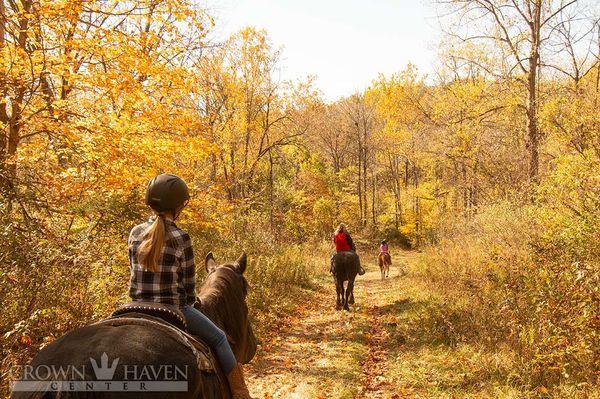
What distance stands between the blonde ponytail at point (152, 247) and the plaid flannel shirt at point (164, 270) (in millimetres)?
100

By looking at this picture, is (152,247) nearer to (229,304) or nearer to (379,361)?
(229,304)

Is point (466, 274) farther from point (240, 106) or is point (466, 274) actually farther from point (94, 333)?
point (240, 106)

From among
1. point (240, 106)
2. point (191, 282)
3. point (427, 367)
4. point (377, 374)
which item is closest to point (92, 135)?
point (191, 282)

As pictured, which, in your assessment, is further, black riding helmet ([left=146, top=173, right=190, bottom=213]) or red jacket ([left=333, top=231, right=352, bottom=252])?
→ red jacket ([left=333, top=231, right=352, bottom=252])

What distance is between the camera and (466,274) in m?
A: 9.67

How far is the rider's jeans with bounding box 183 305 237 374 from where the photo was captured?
128 inches

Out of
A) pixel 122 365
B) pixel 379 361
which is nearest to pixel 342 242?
pixel 379 361

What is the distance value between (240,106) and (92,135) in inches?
537

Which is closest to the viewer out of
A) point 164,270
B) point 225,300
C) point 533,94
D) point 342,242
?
point 164,270

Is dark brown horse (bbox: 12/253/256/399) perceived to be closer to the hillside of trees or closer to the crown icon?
the crown icon

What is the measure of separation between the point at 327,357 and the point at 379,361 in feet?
3.29

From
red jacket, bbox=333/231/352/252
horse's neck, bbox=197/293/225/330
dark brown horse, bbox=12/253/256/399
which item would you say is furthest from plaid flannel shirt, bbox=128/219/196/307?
red jacket, bbox=333/231/352/252

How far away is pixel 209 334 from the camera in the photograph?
3305 mm

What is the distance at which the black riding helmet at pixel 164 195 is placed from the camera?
304 centimetres
